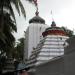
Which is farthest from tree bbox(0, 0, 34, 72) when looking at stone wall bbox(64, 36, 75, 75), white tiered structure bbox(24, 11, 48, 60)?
white tiered structure bbox(24, 11, 48, 60)

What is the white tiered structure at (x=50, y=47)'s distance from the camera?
21359 mm

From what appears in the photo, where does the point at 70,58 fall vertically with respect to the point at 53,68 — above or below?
above

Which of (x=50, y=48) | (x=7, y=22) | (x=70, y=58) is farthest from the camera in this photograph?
(x=50, y=48)

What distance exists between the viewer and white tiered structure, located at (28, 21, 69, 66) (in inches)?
841

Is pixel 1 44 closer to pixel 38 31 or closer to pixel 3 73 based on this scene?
pixel 3 73

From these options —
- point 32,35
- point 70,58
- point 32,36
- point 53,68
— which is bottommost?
point 53,68

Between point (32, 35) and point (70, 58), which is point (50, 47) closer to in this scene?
point (32, 35)

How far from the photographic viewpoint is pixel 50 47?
2223 centimetres

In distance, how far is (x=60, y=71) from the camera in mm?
12883

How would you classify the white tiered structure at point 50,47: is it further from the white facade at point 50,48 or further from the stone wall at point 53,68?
the stone wall at point 53,68

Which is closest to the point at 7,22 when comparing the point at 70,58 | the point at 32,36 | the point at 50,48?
the point at 50,48

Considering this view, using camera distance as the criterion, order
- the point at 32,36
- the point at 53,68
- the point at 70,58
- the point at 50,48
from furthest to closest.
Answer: the point at 32,36, the point at 50,48, the point at 53,68, the point at 70,58

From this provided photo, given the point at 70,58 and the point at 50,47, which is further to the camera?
the point at 50,47

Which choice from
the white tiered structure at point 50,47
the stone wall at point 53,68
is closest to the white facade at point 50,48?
the white tiered structure at point 50,47
